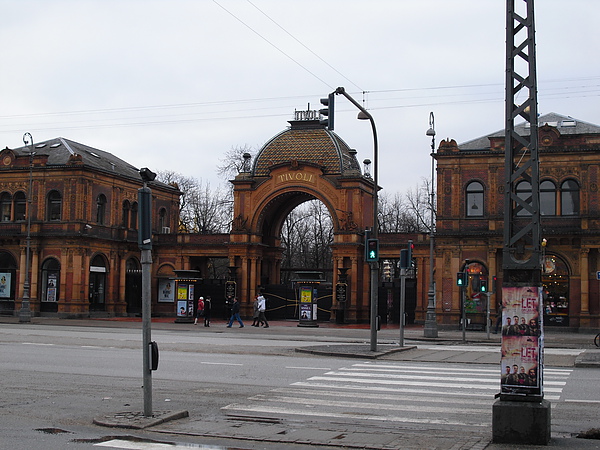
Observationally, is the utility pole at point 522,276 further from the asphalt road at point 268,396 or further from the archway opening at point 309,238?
the archway opening at point 309,238

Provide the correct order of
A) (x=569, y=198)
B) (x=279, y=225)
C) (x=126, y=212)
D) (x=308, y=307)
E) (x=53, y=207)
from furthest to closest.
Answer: (x=126, y=212)
(x=279, y=225)
(x=53, y=207)
(x=308, y=307)
(x=569, y=198)

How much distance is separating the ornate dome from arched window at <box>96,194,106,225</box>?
34.0 feet

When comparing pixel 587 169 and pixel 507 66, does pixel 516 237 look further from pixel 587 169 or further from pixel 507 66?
pixel 587 169

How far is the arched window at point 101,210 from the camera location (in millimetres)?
52562

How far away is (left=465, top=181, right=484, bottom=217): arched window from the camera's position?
143ft

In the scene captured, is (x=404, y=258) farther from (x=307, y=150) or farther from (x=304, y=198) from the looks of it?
(x=304, y=198)

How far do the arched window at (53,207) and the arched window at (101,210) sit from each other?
247 centimetres

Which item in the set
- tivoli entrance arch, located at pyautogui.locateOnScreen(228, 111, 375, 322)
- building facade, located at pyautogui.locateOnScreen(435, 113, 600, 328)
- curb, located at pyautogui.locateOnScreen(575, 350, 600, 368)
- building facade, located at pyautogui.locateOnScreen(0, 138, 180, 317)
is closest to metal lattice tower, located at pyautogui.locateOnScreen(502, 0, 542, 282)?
curb, located at pyautogui.locateOnScreen(575, 350, 600, 368)

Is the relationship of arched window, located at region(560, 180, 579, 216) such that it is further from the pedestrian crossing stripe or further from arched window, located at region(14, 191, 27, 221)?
arched window, located at region(14, 191, 27, 221)

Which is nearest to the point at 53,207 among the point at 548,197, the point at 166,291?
the point at 166,291

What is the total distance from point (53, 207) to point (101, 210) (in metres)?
3.11

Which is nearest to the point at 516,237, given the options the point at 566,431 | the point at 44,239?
the point at 566,431

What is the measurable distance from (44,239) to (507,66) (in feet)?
148

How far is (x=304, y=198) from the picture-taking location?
2096 inches
